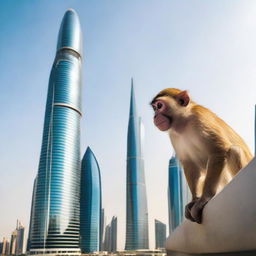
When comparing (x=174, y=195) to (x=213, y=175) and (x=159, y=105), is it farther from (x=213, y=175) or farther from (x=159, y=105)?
(x=213, y=175)

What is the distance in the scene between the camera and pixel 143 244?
104438 mm

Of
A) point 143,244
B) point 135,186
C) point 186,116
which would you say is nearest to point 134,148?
point 135,186

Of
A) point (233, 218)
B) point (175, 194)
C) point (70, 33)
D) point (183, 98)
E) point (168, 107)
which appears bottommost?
point (233, 218)

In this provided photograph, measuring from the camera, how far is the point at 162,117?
2.58 meters

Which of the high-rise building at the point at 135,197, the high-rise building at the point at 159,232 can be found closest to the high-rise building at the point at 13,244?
the high-rise building at the point at 135,197

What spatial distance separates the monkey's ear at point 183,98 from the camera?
2629 mm

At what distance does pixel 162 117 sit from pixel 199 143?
58 cm

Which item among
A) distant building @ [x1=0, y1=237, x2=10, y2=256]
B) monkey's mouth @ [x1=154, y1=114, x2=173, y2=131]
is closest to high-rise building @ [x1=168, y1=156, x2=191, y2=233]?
distant building @ [x1=0, y1=237, x2=10, y2=256]

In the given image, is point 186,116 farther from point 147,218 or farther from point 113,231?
point 113,231

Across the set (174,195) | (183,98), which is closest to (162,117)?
(183,98)

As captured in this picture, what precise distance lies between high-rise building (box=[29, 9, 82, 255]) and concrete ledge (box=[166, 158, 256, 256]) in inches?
2757

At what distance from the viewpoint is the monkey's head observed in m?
2.56

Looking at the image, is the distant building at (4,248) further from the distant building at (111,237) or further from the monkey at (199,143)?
the monkey at (199,143)

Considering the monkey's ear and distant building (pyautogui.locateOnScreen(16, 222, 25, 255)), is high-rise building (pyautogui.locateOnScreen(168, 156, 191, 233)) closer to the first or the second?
distant building (pyautogui.locateOnScreen(16, 222, 25, 255))
